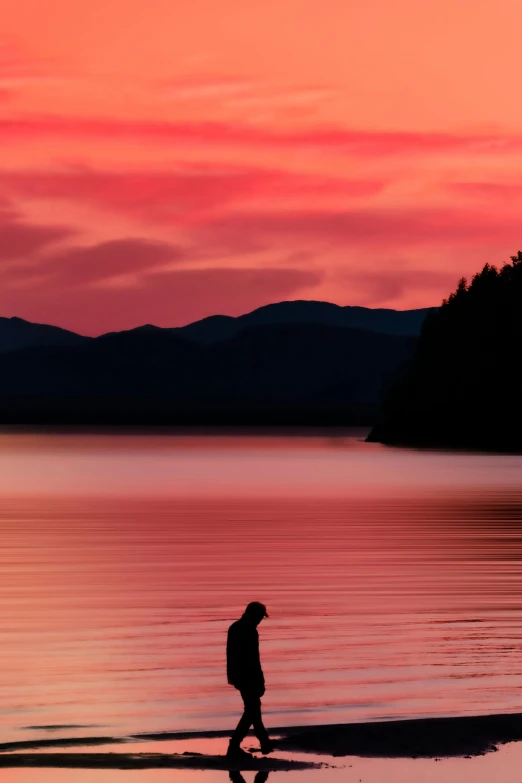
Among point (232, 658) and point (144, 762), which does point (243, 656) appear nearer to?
point (232, 658)

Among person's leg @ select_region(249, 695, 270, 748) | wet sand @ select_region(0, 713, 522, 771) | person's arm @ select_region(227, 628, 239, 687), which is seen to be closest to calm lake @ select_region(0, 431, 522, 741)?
wet sand @ select_region(0, 713, 522, 771)

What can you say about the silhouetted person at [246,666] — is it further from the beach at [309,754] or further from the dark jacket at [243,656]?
the beach at [309,754]

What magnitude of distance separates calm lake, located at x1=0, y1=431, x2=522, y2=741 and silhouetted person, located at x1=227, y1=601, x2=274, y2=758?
2.97 metres

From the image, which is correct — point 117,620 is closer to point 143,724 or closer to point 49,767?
point 143,724

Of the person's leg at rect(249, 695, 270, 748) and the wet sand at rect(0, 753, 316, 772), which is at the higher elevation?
the person's leg at rect(249, 695, 270, 748)

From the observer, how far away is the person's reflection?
1817 cm

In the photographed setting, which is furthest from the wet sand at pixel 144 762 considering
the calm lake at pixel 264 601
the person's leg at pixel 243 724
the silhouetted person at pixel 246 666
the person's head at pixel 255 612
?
the calm lake at pixel 264 601

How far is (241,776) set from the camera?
18.4m

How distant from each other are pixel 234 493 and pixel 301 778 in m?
85.7

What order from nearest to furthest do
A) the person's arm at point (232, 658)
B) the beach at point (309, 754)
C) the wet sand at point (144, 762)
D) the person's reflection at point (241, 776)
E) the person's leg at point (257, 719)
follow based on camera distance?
the person's reflection at point (241, 776) < the beach at point (309, 754) < the wet sand at point (144, 762) < the person's arm at point (232, 658) < the person's leg at point (257, 719)

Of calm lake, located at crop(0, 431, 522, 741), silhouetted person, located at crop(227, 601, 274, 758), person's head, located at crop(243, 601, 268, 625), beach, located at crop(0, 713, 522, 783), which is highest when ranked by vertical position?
person's head, located at crop(243, 601, 268, 625)

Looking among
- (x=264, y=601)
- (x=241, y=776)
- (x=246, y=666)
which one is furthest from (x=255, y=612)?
(x=264, y=601)

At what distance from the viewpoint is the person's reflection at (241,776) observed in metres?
18.2

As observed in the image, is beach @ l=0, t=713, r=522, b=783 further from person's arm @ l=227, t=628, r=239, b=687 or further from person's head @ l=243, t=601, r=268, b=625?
person's head @ l=243, t=601, r=268, b=625
